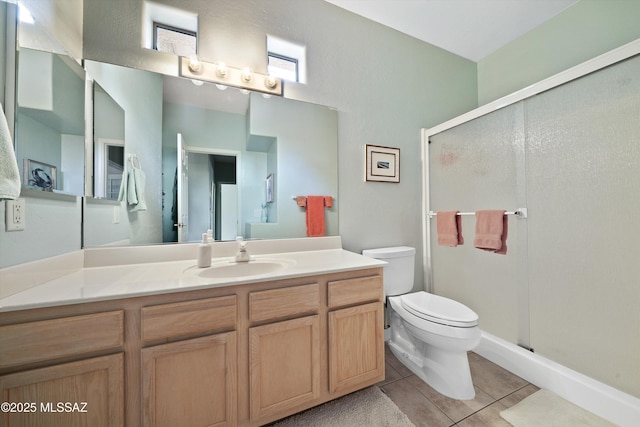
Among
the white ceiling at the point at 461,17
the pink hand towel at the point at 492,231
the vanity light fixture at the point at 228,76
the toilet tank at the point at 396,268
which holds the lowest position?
the toilet tank at the point at 396,268

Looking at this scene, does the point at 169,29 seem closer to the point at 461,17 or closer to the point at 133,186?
the point at 133,186

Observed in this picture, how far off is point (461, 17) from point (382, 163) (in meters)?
1.35

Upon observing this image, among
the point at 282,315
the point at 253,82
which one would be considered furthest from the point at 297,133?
the point at 282,315

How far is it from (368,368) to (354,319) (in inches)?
12.4

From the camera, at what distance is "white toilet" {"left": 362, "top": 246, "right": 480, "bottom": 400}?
51.4 inches

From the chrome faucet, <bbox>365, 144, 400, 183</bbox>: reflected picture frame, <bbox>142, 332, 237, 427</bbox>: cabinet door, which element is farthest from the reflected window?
<bbox>142, 332, 237, 427</bbox>: cabinet door

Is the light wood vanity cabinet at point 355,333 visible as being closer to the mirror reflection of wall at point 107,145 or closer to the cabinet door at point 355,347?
the cabinet door at point 355,347

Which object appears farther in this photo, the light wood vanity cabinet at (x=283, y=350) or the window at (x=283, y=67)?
the window at (x=283, y=67)

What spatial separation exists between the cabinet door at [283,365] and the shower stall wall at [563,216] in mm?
1498

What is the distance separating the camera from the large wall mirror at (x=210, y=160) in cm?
131

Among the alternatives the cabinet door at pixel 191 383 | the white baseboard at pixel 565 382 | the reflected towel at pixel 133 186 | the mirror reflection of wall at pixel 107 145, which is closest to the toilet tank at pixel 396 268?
the white baseboard at pixel 565 382

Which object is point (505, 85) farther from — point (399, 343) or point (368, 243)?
point (399, 343)

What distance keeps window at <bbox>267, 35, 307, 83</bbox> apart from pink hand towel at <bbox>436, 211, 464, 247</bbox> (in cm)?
157

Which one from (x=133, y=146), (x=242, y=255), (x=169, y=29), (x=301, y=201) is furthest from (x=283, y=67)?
(x=242, y=255)
